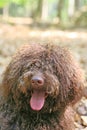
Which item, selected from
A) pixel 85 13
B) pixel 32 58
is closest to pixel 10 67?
pixel 32 58

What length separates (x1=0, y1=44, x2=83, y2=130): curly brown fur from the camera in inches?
175

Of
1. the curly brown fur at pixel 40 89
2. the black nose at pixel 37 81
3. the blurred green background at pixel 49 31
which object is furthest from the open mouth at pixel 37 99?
the blurred green background at pixel 49 31

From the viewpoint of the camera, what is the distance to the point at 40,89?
173 inches

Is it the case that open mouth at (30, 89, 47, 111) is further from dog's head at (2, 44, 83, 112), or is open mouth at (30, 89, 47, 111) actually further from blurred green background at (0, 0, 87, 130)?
blurred green background at (0, 0, 87, 130)

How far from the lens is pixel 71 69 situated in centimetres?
475

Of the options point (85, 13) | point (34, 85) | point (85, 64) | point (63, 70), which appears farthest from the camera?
point (85, 13)

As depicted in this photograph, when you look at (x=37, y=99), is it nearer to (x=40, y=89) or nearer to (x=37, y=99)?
(x=37, y=99)

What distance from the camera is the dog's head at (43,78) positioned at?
14.4ft

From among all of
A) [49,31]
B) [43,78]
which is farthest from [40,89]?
[49,31]

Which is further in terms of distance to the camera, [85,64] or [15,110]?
[85,64]

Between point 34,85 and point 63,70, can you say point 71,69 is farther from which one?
point 34,85

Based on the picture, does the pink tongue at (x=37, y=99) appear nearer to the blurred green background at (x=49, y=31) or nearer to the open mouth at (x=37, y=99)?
the open mouth at (x=37, y=99)

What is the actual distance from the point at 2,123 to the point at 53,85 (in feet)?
2.72

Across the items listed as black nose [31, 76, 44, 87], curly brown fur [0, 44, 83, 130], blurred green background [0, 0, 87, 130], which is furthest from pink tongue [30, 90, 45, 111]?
blurred green background [0, 0, 87, 130]
